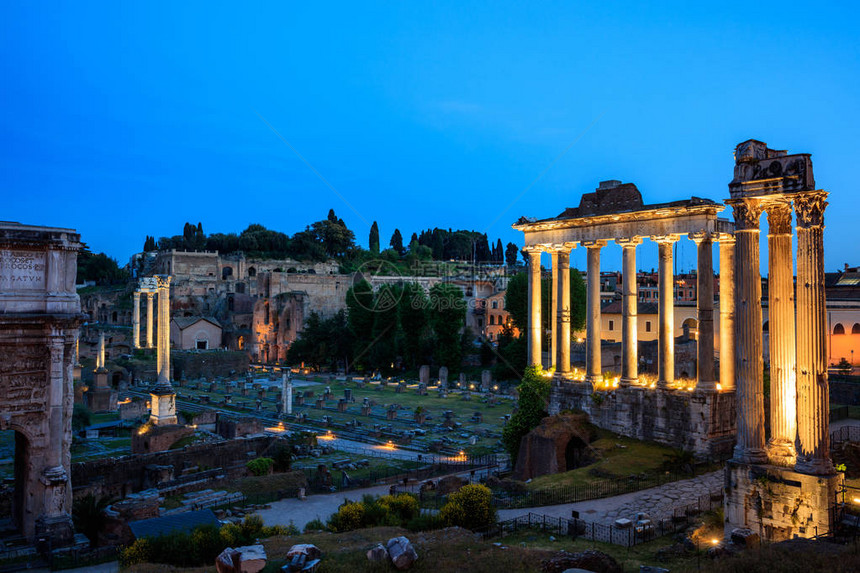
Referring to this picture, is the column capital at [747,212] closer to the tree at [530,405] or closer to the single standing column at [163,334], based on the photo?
the tree at [530,405]

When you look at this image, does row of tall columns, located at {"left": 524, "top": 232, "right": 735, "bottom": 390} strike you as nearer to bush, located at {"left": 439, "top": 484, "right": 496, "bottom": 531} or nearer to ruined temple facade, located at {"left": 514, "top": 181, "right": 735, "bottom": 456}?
ruined temple facade, located at {"left": 514, "top": 181, "right": 735, "bottom": 456}

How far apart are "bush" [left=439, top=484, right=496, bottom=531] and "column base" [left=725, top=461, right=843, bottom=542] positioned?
184 inches

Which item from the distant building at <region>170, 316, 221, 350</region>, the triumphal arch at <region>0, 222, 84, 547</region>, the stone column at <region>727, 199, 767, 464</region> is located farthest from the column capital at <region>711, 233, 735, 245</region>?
the distant building at <region>170, 316, 221, 350</region>

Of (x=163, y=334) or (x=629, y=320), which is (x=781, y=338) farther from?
(x=163, y=334)

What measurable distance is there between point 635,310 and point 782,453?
9.06 metres

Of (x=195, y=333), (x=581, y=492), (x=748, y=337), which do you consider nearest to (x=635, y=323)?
(x=581, y=492)

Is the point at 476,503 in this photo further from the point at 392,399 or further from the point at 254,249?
the point at 254,249

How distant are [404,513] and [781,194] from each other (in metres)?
10.3

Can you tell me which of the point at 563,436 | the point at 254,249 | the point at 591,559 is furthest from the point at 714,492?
the point at 254,249

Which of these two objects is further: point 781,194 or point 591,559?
point 781,194

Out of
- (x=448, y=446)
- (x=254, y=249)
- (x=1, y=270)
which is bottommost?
(x=448, y=446)

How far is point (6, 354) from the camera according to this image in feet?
45.8

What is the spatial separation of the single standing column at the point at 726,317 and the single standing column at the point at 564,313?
504 centimetres

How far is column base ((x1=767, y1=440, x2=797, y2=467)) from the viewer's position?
11820 mm
